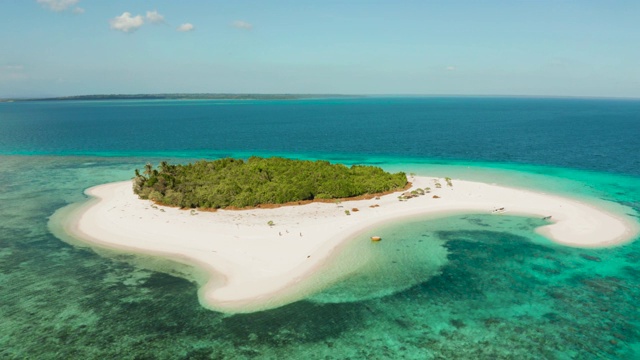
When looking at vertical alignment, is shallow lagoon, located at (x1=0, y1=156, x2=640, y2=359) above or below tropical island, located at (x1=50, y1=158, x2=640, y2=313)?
below

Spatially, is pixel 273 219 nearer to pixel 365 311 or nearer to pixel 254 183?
pixel 254 183

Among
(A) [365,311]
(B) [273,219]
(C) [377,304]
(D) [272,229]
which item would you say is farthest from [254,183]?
(A) [365,311]

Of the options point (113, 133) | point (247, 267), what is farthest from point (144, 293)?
point (113, 133)

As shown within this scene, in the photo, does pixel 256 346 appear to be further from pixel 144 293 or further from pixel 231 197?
pixel 231 197

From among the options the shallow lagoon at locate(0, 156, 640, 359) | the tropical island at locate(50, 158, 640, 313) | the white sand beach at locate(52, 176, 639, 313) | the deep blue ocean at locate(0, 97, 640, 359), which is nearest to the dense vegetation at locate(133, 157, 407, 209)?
the tropical island at locate(50, 158, 640, 313)

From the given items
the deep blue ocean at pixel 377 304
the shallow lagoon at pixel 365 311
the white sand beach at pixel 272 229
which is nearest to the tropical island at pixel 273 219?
the white sand beach at pixel 272 229

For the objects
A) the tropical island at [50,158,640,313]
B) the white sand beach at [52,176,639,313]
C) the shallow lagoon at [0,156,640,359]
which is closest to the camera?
the shallow lagoon at [0,156,640,359]

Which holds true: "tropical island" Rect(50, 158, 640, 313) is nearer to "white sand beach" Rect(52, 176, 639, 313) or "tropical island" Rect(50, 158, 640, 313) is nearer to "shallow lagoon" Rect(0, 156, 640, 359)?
"white sand beach" Rect(52, 176, 639, 313)
